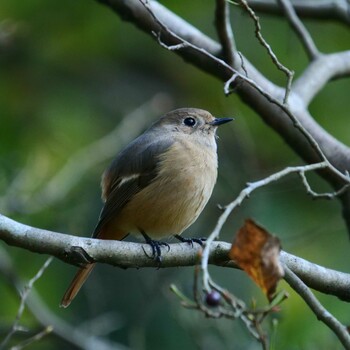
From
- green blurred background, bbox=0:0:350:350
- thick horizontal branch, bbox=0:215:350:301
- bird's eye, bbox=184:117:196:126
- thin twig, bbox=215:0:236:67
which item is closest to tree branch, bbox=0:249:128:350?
green blurred background, bbox=0:0:350:350

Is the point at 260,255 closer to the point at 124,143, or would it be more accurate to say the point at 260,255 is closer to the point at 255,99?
the point at 255,99

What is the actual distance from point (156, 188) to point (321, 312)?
230cm

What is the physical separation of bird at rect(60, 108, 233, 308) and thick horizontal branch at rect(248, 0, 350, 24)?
112cm

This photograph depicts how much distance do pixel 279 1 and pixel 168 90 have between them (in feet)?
13.0

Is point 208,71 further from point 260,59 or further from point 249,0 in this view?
point 260,59

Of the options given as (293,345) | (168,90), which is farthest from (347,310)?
(168,90)

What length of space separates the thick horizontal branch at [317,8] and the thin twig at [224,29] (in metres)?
1.14

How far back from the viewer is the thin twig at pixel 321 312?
3732 mm

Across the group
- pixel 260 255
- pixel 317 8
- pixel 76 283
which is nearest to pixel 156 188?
pixel 76 283

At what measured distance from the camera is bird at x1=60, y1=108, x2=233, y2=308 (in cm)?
595

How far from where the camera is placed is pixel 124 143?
8.79 metres

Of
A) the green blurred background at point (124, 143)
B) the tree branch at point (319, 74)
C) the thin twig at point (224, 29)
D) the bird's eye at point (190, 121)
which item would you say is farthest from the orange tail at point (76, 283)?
the tree branch at point (319, 74)

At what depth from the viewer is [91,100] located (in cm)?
1070

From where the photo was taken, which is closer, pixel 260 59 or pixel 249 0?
pixel 249 0
